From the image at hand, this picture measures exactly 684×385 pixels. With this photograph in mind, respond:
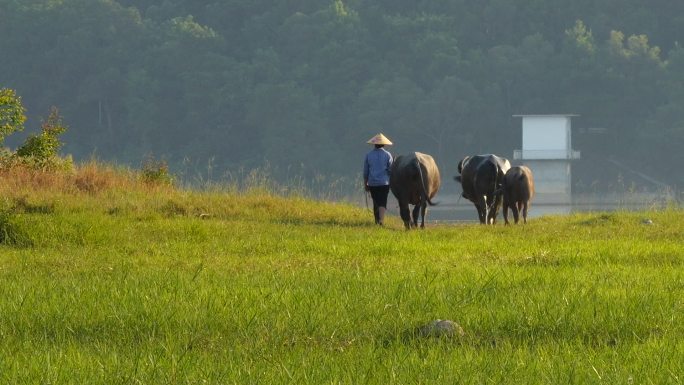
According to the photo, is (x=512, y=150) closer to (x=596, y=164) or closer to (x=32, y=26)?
(x=596, y=164)

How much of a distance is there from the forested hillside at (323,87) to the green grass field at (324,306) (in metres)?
52.8

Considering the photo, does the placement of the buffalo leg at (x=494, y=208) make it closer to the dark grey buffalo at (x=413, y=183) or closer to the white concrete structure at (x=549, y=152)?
the dark grey buffalo at (x=413, y=183)

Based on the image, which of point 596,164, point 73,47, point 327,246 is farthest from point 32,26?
point 327,246

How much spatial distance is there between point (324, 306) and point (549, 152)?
61.9 meters

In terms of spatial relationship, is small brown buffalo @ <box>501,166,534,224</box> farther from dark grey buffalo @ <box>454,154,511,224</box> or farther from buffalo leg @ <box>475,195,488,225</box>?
buffalo leg @ <box>475,195,488,225</box>

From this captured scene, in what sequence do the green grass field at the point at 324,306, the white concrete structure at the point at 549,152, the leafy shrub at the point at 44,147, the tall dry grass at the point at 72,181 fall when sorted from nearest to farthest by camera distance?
the green grass field at the point at 324,306 < the tall dry grass at the point at 72,181 < the leafy shrub at the point at 44,147 < the white concrete structure at the point at 549,152

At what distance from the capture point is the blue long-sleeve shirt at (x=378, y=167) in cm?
1702

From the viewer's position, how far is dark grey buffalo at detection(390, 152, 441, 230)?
687 inches

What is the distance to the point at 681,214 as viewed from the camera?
18641 millimetres

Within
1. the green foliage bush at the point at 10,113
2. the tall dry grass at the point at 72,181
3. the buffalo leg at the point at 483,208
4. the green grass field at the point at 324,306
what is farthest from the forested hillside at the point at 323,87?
the green grass field at the point at 324,306

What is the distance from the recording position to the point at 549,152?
2653 inches

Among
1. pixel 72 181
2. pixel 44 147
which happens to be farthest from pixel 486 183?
pixel 44 147

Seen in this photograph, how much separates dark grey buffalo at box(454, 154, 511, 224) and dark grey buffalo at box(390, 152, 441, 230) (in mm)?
2178

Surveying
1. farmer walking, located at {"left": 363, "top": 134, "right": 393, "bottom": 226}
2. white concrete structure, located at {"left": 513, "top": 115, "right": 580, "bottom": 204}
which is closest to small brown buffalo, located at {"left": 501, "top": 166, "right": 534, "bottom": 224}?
farmer walking, located at {"left": 363, "top": 134, "right": 393, "bottom": 226}
